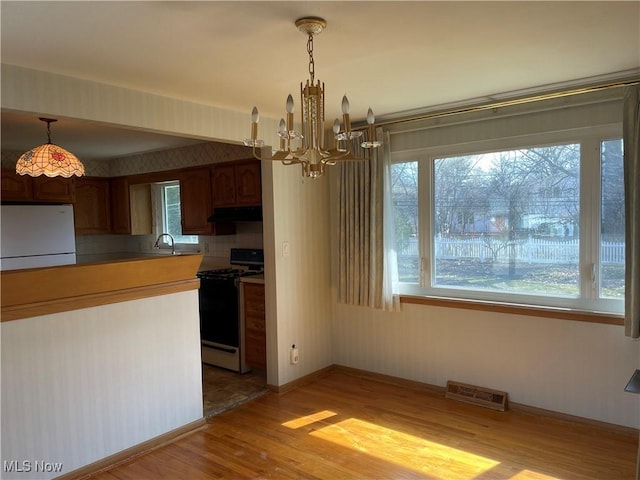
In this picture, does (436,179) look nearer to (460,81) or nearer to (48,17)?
(460,81)

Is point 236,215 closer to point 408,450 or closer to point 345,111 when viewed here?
point 408,450

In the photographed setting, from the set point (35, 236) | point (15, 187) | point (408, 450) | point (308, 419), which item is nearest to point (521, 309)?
point (408, 450)

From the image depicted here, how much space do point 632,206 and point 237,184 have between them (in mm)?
3508

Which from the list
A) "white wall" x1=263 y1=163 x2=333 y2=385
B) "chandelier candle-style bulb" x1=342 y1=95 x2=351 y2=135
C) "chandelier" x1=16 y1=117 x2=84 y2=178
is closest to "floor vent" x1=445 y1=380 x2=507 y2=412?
"white wall" x1=263 y1=163 x2=333 y2=385

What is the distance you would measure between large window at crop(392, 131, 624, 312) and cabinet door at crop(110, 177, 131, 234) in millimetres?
3888

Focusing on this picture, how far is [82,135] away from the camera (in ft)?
15.7

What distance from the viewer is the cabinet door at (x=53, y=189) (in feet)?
17.7

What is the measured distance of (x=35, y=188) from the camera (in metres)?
5.38

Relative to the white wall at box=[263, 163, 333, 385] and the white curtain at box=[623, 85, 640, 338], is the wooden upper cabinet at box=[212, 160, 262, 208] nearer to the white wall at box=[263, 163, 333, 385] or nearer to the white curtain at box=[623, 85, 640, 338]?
the white wall at box=[263, 163, 333, 385]

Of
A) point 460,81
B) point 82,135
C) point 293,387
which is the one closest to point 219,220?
point 82,135

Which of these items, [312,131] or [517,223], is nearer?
[312,131]

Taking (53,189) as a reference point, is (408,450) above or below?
below

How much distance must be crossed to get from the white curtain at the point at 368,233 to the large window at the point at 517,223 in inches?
6.8

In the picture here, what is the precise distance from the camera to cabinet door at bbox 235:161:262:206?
186 inches
